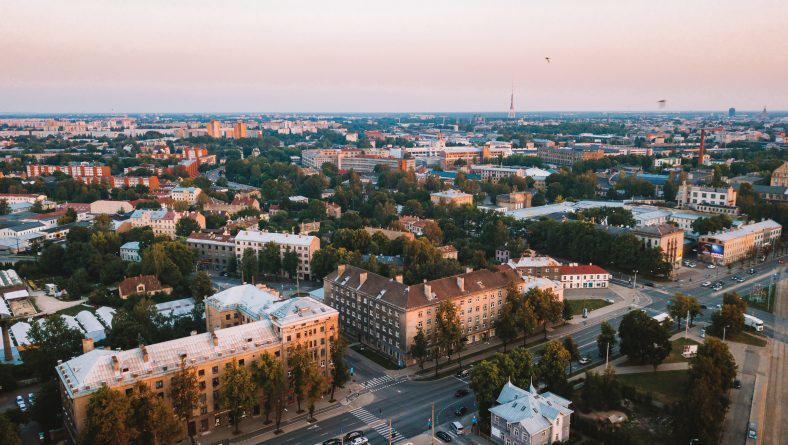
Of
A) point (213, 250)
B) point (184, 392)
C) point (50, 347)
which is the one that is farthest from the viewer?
point (213, 250)

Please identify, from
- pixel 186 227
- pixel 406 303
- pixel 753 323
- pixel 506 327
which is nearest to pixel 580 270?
pixel 753 323

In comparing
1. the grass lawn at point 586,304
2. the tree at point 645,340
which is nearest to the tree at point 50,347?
the tree at point 645,340

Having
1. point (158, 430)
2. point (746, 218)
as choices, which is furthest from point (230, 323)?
point (746, 218)

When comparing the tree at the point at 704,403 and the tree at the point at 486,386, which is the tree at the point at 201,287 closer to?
Result: the tree at the point at 486,386

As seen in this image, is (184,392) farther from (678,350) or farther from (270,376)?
(678,350)

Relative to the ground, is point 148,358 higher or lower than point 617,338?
higher

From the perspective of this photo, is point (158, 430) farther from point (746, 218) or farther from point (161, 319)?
point (746, 218)
